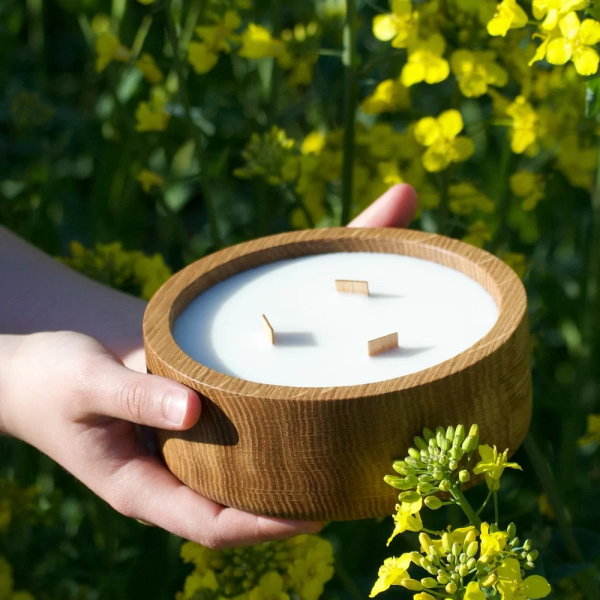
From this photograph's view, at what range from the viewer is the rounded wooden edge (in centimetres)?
69

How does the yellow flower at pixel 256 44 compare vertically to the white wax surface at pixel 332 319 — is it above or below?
above

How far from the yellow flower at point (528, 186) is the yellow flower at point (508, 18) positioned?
1.33 ft

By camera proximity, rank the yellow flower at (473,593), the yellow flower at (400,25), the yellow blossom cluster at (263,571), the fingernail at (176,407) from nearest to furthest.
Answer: the yellow flower at (473,593)
the fingernail at (176,407)
the yellow blossom cluster at (263,571)
the yellow flower at (400,25)

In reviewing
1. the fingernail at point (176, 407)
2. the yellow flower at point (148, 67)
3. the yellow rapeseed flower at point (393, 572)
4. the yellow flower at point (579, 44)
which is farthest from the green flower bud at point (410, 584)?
the yellow flower at point (148, 67)

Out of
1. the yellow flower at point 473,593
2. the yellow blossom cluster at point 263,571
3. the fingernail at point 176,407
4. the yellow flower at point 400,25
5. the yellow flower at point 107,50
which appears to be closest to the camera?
the yellow flower at point 473,593

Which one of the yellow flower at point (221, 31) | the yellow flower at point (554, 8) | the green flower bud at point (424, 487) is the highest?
the yellow flower at point (554, 8)

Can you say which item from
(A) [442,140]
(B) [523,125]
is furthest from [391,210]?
(B) [523,125]

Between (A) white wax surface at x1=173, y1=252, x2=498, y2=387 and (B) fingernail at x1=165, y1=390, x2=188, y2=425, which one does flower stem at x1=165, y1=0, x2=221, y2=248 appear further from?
(B) fingernail at x1=165, y1=390, x2=188, y2=425

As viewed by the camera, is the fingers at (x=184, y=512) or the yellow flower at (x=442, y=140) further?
the yellow flower at (x=442, y=140)

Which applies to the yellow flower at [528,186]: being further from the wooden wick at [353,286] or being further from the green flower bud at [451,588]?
the green flower bud at [451,588]

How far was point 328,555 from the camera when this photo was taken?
0.98 metres

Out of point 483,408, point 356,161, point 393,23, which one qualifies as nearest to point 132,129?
point 356,161

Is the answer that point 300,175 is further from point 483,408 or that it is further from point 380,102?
point 483,408

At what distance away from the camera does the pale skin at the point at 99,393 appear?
2.61ft
